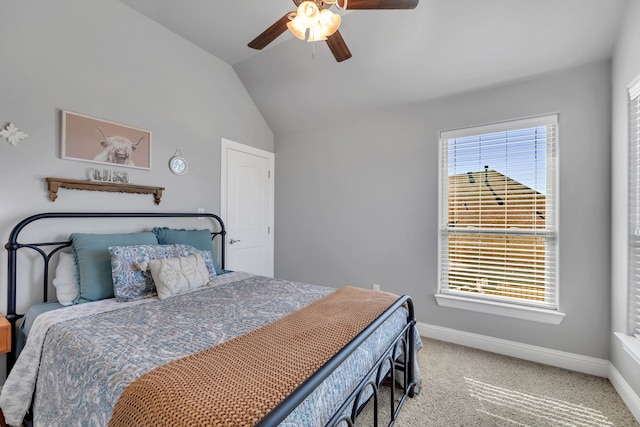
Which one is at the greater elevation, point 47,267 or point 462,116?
point 462,116

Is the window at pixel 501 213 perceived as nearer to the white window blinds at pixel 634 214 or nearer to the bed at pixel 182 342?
the white window blinds at pixel 634 214

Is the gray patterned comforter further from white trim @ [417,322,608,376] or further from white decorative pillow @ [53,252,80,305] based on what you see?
white trim @ [417,322,608,376]

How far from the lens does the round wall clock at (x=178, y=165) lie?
2.85 metres

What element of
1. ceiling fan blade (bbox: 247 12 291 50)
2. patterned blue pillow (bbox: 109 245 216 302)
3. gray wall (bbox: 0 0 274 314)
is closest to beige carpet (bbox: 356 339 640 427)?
patterned blue pillow (bbox: 109 245 216 302)

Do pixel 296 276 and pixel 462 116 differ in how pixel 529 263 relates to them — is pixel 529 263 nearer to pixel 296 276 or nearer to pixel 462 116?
pixel 462 116

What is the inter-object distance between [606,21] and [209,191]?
143 inches

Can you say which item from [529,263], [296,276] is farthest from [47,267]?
[529,263]

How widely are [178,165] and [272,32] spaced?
1.69 meters

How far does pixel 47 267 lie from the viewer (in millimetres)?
2045

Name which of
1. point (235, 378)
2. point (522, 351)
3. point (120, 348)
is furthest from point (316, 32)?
point (522, 351)

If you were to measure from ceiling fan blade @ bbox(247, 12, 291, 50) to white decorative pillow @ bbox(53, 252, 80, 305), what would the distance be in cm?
199

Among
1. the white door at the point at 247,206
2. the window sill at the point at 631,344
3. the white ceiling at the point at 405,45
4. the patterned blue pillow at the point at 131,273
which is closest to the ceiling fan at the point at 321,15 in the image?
the white ceiling at the point at 405,45

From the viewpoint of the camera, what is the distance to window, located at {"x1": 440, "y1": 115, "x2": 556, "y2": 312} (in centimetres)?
250

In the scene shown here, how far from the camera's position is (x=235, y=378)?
0.99 metres
